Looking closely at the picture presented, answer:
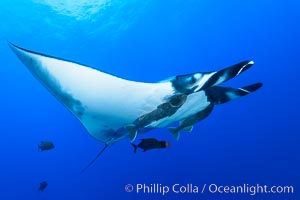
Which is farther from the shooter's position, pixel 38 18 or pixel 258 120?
pixel 258 120

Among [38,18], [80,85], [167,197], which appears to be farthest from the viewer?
[167,197]

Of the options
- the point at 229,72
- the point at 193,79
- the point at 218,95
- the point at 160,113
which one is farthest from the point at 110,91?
the point at 229,72

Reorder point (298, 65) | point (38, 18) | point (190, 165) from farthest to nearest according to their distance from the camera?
point (190, 165) → point (298, 65) → point (38, 18)

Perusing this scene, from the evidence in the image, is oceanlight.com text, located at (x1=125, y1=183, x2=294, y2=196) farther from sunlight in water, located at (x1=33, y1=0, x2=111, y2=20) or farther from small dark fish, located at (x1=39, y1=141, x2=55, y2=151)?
small dark fish, located at (x1=39, y1=141, x2=55, y2=151)

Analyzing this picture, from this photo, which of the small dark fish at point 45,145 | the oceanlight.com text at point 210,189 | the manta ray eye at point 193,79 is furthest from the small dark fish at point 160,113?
the oceanlight.com text at point 210,189

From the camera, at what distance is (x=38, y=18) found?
1234cm

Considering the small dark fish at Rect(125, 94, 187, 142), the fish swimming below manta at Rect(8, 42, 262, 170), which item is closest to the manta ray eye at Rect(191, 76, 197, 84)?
the fish swimming below manta at Rect(8, 42, 262, 170)

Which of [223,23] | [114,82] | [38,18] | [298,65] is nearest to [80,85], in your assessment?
[114,82]

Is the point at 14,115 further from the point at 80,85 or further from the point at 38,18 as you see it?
the point at 80,85

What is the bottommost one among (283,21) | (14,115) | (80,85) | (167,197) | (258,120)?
(80,85)

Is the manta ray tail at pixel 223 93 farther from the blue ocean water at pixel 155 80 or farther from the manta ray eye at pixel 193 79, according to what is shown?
the blue ocean water at pixel 155 80

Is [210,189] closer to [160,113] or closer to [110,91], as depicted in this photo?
[160,113]

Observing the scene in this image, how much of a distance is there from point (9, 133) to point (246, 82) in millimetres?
16223

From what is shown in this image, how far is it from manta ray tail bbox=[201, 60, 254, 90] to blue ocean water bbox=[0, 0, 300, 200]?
399 inches
